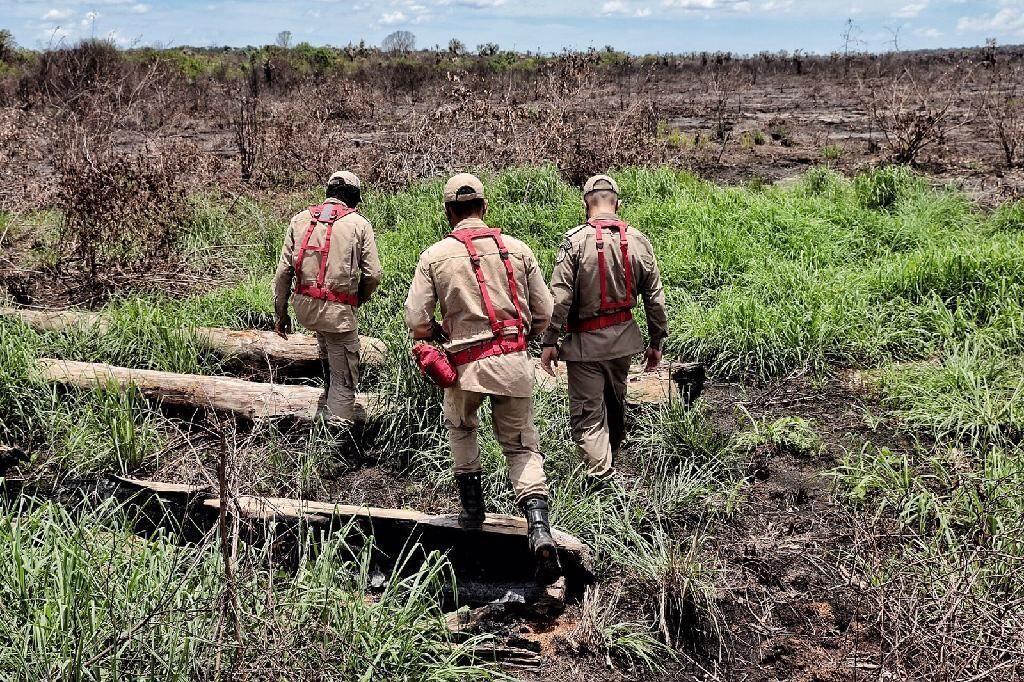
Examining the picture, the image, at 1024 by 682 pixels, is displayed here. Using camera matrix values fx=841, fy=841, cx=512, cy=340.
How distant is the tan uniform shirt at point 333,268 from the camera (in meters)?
5.33

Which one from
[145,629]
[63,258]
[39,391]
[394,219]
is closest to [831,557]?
[145,629]

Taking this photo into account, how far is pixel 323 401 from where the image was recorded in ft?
18.3

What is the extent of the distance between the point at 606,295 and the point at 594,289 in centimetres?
7

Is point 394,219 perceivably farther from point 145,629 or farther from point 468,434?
point 145,629

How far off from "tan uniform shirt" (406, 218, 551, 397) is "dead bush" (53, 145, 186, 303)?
4.48m

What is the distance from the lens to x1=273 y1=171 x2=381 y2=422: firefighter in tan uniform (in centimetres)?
532

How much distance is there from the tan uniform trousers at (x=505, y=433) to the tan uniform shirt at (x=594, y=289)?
0.67 metres

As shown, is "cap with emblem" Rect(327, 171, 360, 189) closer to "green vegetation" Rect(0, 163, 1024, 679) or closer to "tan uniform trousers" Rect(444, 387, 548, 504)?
"green vegetation" Rect(0, 163, 1024, 679)

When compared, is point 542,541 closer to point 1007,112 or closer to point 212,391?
point 212,391

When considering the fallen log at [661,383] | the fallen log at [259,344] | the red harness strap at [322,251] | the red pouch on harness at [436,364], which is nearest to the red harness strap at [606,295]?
the fallen log at [661,383]

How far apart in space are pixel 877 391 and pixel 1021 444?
3.42 feet

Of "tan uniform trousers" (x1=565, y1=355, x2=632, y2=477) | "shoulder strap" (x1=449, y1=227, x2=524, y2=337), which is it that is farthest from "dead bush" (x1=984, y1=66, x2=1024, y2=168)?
"shoulder strap" (x1=449, y1=227, x2=524, y2=337)

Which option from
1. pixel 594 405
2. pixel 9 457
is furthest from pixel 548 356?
pixel 9 457

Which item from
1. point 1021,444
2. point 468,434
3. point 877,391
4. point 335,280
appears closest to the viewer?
point 468,434
